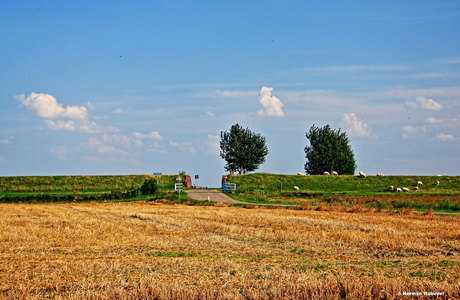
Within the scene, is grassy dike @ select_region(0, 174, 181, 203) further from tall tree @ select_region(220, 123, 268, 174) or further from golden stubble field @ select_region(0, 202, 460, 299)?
golden stubble field @ select_region(0, 202, 460, 299)

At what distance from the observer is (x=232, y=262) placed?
1606cm

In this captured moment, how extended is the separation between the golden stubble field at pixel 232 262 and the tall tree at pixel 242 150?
99.0m

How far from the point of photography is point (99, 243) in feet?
73.7

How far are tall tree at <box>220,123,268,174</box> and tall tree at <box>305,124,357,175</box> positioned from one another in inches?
498

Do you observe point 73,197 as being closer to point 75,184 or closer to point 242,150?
point 75,184

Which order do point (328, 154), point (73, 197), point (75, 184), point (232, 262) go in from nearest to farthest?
1. point (232, 262)
2. point (73, 197)
3. point (75, 184)
4. point (328, 154)

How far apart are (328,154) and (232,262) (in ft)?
382

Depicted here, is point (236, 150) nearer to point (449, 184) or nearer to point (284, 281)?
point (449, 184)

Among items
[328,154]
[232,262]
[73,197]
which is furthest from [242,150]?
[232,262]

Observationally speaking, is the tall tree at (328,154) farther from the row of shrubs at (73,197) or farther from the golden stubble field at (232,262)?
the golden stubble field at (232,262)

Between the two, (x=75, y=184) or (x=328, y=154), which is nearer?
(x=75, y=184)

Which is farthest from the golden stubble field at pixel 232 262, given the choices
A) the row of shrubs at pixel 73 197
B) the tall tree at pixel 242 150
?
the tall tree at pixel 242 150

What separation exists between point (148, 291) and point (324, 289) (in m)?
3.99

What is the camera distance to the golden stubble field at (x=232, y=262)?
37.9 feet
